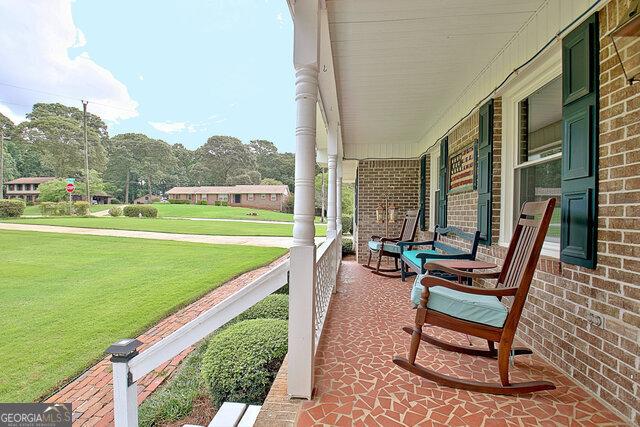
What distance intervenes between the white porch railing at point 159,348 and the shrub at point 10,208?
75.4ft

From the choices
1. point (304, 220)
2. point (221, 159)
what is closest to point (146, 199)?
point (221, 159)

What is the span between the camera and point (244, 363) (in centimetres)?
223

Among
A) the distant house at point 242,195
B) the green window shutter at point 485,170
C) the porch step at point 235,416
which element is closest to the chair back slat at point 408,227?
the green window shutter at point 485,170

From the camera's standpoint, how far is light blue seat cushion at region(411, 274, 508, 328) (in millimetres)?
1808

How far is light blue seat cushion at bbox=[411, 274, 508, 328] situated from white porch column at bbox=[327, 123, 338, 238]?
2414 mm

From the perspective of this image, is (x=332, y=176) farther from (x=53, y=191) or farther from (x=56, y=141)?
(x=56, y=141)

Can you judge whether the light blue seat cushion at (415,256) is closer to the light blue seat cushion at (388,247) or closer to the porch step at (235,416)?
the light blue seat cushion at (388,247)

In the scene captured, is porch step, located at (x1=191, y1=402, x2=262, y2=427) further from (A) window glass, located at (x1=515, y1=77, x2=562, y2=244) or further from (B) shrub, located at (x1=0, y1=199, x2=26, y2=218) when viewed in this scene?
(B) shrub, located at (x1=0, y1=199, x2=26, y2=218)

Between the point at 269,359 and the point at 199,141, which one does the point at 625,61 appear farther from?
the point at 199,141

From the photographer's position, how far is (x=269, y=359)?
227cm

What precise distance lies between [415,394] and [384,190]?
5539mm

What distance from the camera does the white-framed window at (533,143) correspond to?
235 centimetres

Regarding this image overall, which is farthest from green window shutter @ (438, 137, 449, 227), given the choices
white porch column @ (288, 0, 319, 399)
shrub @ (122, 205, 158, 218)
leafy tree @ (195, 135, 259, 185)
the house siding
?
leafy tree @ (195, 135, 259, 185)

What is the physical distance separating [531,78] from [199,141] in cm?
5077
